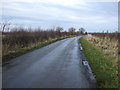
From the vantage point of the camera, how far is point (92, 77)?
5.55m

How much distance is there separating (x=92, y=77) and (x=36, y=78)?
7.54 feet

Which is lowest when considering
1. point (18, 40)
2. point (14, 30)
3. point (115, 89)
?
point (115, 89)

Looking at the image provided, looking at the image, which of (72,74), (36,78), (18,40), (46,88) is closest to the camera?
(46,88)

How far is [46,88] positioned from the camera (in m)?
4.39

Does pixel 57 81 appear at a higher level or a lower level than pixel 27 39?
lower

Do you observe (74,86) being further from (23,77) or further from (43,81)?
(23,77)

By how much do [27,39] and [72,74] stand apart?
12115 millimetres

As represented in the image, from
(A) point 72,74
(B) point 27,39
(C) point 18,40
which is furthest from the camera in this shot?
(B) point 27,39

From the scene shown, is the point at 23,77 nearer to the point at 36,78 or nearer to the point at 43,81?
the point at 36,78

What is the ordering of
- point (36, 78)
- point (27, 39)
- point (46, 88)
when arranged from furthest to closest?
point (27, 39) < point (36, 78) < point (46, 88)

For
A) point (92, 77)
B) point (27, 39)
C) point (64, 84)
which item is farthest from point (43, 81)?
point (27, 39)

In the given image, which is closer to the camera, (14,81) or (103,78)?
(14,81)

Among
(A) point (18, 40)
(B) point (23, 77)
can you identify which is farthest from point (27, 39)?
(B) point (23, 77)

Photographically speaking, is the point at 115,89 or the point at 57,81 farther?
the point at 57,81
